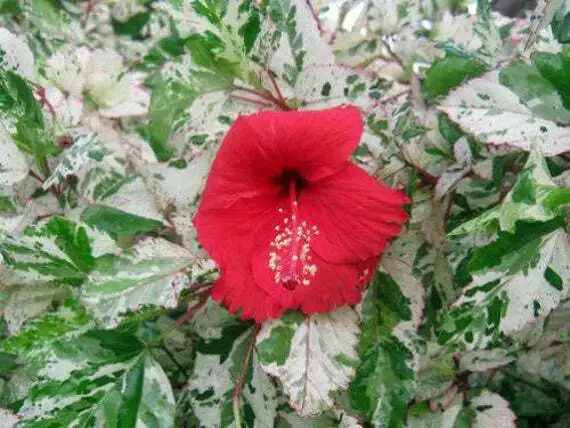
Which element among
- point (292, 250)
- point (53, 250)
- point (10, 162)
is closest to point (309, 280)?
point (292, 250)

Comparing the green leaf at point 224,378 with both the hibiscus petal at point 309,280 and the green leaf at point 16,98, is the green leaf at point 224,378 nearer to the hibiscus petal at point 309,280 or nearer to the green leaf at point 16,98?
the hibiscus petal at point 309,280

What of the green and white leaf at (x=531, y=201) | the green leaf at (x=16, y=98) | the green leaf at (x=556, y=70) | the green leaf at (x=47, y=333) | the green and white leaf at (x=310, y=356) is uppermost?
the green leaf at (x=556, y=70)

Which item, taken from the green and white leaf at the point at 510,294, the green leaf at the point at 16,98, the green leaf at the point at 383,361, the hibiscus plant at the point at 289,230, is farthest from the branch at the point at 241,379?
the green leaf at the point at 16,98

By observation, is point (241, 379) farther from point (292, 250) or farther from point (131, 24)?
point (131, 24)

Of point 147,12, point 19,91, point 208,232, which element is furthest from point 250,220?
point 147,12

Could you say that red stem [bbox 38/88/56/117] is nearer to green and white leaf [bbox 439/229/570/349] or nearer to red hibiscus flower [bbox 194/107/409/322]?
red hibiscus flower [bbox 194/107/409/322]

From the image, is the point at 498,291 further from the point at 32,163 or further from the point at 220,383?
the point at 32,163
